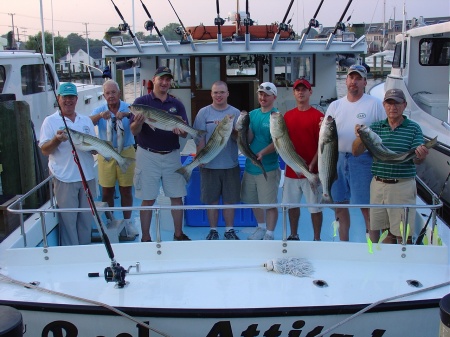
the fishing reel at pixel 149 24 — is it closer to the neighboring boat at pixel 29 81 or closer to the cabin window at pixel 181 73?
the cabin window at pixel 181 73

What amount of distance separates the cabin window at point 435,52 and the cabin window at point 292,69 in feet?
9.81

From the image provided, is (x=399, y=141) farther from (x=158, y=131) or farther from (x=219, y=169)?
(x=158, y=131)

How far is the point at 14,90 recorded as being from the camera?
8719 mm

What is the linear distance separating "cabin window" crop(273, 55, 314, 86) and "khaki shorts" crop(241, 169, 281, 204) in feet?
12.8

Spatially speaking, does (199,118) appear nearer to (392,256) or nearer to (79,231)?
(79,231)

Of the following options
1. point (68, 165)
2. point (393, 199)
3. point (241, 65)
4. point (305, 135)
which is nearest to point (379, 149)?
point (393, 199)

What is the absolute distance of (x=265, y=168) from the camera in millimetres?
4738

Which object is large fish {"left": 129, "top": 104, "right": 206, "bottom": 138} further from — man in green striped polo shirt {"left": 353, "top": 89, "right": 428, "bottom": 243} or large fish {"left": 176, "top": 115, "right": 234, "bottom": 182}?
man in green striped polo shirt {"left": 353, "top": 89, "right": 428, "bottom": 243}

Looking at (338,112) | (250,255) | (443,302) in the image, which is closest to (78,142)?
(250,255)

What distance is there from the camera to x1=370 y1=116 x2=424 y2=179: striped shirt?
4133 millimetres

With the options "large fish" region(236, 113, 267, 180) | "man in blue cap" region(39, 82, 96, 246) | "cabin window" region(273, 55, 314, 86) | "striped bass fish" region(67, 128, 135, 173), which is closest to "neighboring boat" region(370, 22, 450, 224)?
"cabin window" region(273, 55, 314, 86)

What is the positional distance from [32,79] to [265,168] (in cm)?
623

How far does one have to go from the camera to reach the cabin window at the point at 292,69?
8.38 metres

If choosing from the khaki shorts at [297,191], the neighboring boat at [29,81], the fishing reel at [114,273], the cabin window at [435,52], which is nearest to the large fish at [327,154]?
the khaki shorts at [297,191]
